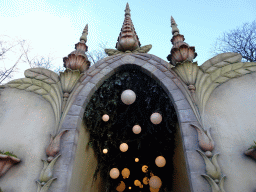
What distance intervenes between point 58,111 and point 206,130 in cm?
308

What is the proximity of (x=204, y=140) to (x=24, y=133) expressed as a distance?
3668 millimetres

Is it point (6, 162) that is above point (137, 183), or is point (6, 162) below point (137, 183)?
above

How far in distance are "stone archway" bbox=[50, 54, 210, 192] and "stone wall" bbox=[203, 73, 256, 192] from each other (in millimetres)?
465

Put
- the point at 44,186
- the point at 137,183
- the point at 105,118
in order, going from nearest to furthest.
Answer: the point at 44,186, the point at 105,118, the point at 137,183

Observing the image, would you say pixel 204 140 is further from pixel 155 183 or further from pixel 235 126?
pixel 155 183

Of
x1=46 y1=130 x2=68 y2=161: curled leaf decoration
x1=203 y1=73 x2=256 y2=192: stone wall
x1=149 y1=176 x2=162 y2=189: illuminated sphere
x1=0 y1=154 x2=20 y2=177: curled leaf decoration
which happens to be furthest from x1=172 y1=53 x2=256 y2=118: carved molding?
x1=0 y1=154 x2=20 y2=177: curled leaf decoration

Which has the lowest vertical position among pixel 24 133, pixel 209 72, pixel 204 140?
pixel 204 140

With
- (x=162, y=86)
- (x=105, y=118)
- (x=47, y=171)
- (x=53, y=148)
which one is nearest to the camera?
(x=47, y=171)

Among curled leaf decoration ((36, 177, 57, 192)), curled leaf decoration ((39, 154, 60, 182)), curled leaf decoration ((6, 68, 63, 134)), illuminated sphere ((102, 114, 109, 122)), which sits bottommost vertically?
curled leaf decoration ((36, 177, 57, 192))

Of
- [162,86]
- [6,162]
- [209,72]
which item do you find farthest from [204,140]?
[6,162]

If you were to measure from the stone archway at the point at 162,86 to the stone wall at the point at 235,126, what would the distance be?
1.53 feet

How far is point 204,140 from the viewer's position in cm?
260

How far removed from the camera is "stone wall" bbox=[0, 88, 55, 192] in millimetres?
2732

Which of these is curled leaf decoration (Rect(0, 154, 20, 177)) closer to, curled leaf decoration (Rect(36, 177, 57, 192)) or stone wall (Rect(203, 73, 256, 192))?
curled leaf decoration (Rect(36, 177, 57, 192))
